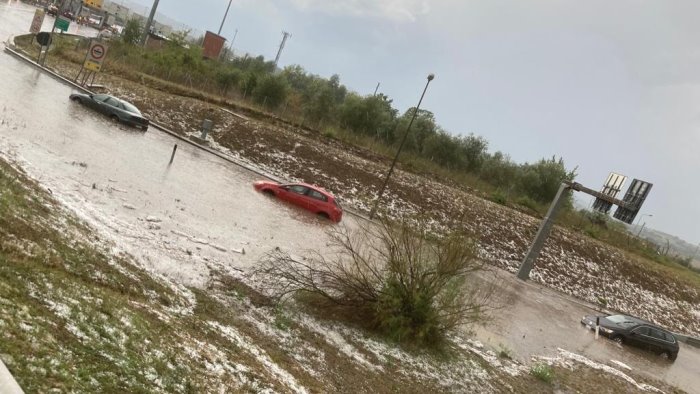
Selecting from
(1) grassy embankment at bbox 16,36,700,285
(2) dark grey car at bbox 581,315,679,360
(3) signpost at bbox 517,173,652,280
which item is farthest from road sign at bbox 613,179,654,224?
(1) grassy embankment at bbox 16,36,700,285

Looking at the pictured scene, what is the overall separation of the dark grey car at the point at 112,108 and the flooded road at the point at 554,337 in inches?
821

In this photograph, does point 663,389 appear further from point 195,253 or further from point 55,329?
point 55,329

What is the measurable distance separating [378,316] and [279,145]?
25213mm

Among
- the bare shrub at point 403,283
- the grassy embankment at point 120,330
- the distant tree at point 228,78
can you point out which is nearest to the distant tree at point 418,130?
the distant tree at point 228,78

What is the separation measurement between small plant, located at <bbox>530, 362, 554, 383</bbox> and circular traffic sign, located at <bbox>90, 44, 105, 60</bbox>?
1189 inches

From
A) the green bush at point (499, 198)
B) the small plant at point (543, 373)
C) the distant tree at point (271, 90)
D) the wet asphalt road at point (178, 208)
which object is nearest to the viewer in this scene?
the wet asphalt road at point (178, 208)

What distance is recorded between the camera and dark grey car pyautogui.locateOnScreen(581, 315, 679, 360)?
2410 cm

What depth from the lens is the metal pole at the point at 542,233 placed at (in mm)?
30688

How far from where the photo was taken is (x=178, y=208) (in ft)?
56.4

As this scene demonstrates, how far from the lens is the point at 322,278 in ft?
44.1

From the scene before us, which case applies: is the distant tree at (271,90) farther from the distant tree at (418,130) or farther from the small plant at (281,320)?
the small plant at (281,320)

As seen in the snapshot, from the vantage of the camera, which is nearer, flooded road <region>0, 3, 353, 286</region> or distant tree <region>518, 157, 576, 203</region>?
flooded road <region>0, 3, 353, 286</region>

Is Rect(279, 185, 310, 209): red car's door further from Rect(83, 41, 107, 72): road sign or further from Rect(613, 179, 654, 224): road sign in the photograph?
Rect(613, 179, 654, 224): road sign

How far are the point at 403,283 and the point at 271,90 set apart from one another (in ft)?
144
